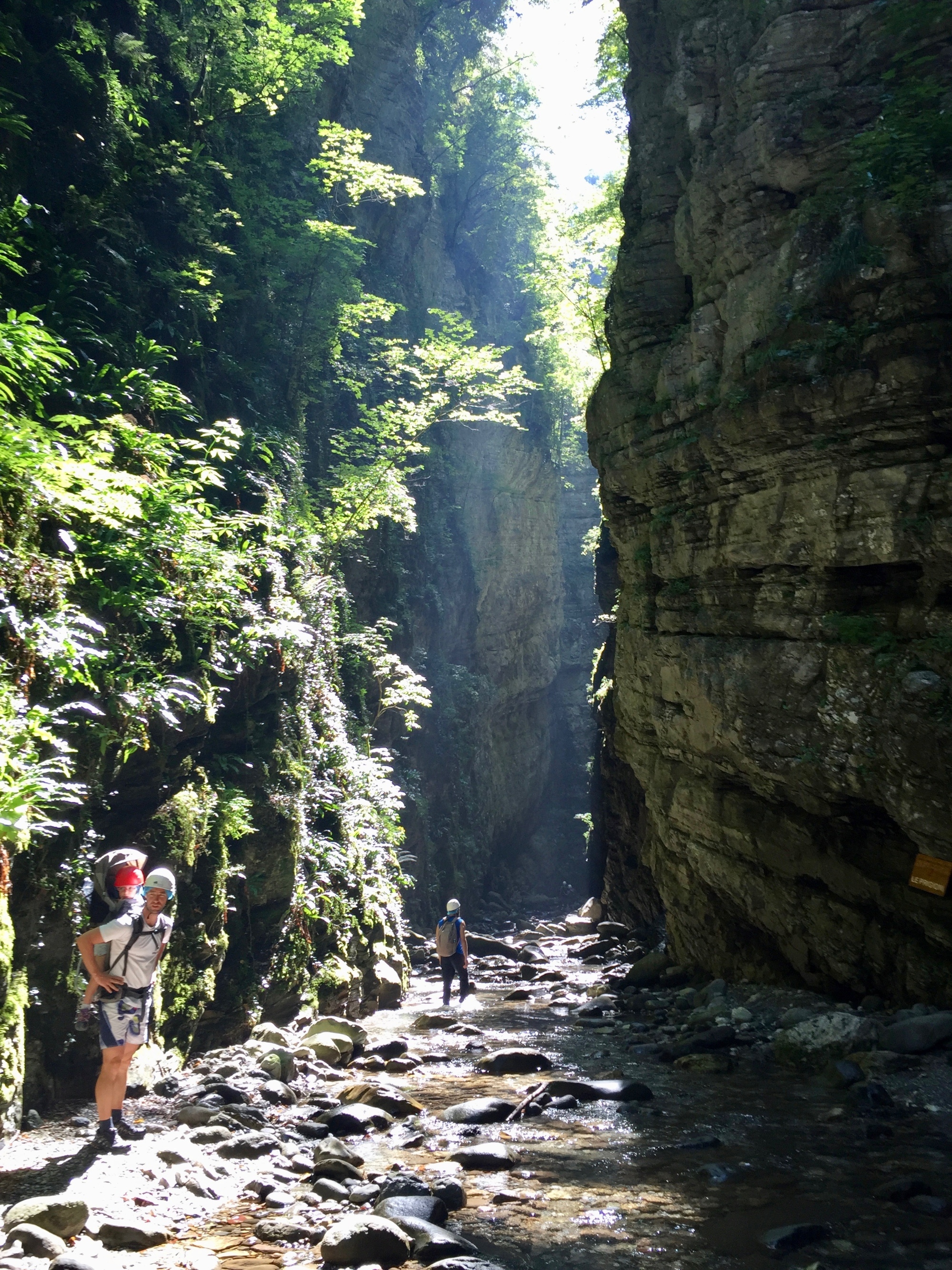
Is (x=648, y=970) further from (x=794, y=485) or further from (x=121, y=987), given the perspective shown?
(x=121, y=987)

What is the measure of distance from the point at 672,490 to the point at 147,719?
7739 mm

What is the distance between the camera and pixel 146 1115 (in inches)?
250

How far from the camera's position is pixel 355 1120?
675cm

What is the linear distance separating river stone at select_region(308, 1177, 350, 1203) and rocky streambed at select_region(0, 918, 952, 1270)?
0.02 meters

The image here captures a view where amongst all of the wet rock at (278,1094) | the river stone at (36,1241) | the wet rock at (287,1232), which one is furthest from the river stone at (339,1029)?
the river stone at (36,1241)

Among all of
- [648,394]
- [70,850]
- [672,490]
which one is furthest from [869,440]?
[70,850]

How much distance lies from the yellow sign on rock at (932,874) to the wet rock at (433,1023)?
6.39 metres

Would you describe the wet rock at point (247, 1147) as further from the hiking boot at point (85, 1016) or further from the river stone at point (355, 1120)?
the hiking boot at point (85, 1016)

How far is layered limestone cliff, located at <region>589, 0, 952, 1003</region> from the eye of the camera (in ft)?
26.6

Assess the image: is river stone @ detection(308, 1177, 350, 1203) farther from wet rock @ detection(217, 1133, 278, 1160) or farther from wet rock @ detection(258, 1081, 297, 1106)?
wet rock @ detection(258, 1081, 297, 1106)

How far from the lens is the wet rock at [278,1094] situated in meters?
7.26

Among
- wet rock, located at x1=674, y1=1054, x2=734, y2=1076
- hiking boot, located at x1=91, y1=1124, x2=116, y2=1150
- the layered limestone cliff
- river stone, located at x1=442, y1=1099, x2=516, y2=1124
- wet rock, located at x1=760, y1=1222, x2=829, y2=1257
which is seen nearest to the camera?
wet rock, located at x1=760, y1=1222, x2=829, y2=1257

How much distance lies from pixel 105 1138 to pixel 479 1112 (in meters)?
2.94

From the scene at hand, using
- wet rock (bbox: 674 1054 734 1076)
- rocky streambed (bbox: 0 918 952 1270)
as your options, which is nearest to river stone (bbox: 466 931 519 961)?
rocky streambed (bbox: 0 918 952 1270)
